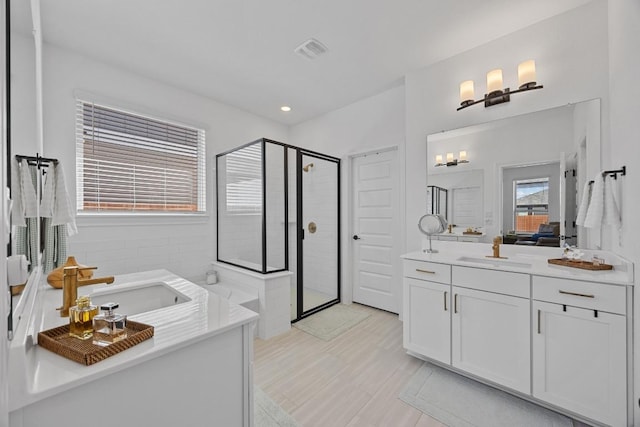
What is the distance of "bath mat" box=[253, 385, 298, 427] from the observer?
5.43 feet

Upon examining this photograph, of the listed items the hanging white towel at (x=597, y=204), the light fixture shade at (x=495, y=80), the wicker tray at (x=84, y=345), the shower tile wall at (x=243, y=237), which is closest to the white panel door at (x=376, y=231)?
the light fixture shade at (x=495, y=80)

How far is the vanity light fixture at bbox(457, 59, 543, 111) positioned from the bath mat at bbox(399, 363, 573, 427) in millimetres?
2196

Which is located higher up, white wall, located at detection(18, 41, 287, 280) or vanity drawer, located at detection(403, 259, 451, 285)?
white wall, located at detection(18, 41, 287, 280)

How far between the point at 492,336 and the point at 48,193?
9.30 feet

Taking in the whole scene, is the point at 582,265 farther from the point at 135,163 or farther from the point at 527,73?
the point at 135,163

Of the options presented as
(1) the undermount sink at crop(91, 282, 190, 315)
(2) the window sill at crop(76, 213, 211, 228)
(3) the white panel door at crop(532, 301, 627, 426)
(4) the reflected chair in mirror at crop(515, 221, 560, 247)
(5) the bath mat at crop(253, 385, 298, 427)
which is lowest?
(5) the bath mat at crop(253, 385, 298, 427)

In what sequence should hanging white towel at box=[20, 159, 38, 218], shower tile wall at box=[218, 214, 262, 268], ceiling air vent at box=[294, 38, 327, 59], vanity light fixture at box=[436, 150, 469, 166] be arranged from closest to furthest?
hanging white towel at box=[20, 159, 38, 218]
ceiling air vent at box=[294, 38, 327, 59]
vanity light fixture at box=[436, 150, 469, 166]
shower tile wall at box=[218, 214, 262, 268]

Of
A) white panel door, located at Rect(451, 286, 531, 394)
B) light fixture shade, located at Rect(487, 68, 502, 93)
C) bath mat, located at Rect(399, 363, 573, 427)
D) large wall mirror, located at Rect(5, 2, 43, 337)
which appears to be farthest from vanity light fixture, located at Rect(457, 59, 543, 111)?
large wall mirror, located at Rect(5, 2, 43, 337)

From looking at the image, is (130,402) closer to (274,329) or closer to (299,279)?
(274,329)

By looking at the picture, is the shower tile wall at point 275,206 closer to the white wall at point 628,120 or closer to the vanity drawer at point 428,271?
the vanity drawer at point 428,271

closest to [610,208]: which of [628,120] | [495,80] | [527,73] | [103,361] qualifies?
[628,120]

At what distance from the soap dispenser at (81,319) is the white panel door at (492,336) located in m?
2.10

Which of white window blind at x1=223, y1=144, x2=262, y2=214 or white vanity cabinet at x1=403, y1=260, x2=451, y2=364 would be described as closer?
white vanity cabinet at x1=403, y1=260, x2=451, y2=364

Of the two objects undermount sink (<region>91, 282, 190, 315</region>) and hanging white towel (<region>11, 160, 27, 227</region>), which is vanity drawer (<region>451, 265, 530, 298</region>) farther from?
hanging white towel (<region>11, 160, 27, 227</region>)
